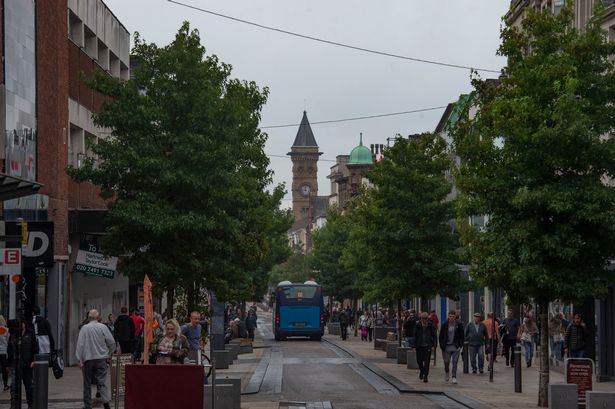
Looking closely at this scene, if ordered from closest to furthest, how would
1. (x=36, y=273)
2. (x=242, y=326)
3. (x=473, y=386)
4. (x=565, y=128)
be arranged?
(x=565, y=128) → (x=473, y=386) → (x=36, y=273) → (x=242, y=326)

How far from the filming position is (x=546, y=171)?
2417 centimetres

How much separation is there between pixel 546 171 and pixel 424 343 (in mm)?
9777

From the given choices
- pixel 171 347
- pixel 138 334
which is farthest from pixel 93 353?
pixel 138 334

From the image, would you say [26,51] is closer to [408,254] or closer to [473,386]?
[473,386]

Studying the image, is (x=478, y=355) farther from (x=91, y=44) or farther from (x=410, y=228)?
(x=91, y=44)

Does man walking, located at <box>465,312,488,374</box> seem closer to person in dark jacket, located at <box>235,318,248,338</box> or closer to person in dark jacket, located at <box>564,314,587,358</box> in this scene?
person in dark jacket, located at <box>564,314,587,358</box>

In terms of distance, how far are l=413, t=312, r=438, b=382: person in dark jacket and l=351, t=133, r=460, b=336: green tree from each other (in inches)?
378

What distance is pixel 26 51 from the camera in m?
32.3

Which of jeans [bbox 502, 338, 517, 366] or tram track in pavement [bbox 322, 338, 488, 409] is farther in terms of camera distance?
jeans [bbox 502, 338, 517, 366]

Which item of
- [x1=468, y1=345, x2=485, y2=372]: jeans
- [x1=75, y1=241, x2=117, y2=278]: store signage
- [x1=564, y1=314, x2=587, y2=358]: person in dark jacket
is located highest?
[x1=75, y1=241, x2=117, y2=278]: store signage

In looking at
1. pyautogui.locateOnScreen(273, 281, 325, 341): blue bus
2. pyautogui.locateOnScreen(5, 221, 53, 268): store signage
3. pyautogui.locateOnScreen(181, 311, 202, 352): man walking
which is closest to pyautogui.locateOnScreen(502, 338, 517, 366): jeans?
pyautogui.locateOnScreen(181, 311, 202, 352): man walking

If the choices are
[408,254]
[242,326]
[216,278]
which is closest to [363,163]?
[242,326]

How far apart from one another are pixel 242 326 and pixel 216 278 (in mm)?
27286

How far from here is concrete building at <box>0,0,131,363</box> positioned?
31.2 m
